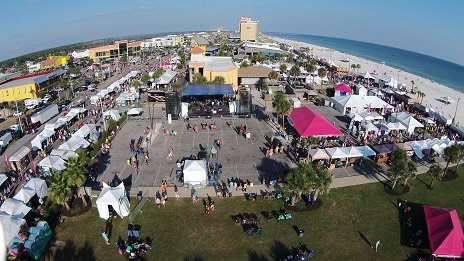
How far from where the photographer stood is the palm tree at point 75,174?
2050 centimetres

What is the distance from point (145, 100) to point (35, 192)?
30.9 metres

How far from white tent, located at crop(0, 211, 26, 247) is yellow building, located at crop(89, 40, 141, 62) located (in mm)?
106260

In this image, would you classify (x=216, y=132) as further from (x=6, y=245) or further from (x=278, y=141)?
(x=6, y=245)

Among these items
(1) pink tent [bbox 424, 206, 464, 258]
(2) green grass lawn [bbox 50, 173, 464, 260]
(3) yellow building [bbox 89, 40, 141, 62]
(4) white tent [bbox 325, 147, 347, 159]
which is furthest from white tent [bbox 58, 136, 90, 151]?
(3) yellow building [bbox 89, 40, 141, 62]

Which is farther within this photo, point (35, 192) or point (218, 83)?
point (218, 83)

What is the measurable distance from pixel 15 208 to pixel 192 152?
49.5ft

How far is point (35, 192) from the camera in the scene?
21.8 metres

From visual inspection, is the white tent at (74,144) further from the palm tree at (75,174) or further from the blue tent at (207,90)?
the blue tent at (207,90)

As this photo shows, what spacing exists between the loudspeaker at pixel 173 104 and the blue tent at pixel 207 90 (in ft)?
15.1

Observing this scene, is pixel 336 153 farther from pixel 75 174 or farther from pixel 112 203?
pixel 75 174

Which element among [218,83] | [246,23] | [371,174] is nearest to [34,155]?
[218,83]

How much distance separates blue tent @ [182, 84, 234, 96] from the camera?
146 ft

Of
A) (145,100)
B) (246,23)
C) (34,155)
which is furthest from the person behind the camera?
(246,23)

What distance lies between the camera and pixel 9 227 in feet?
56.7
